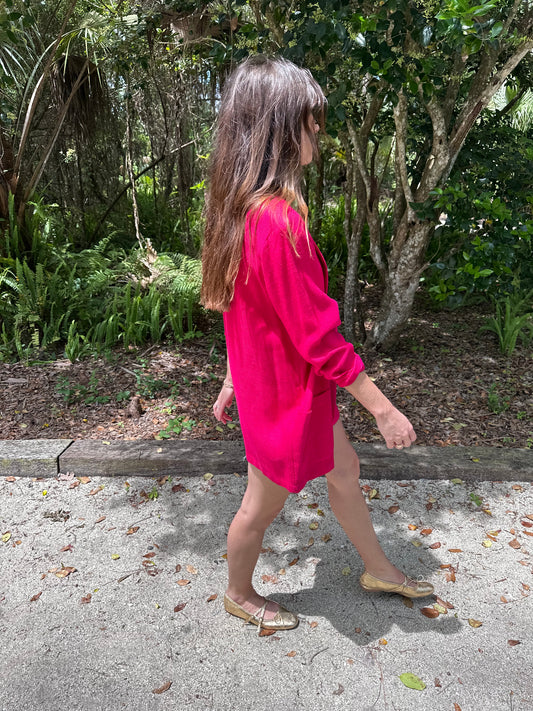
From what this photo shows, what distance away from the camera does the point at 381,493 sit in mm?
3072

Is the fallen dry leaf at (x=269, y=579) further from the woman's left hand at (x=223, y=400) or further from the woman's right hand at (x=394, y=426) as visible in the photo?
the woman's right hand at (x=394, y=426)

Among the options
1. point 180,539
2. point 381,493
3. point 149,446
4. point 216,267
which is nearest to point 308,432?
point 216,267

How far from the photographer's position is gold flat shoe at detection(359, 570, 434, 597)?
230 centimetres

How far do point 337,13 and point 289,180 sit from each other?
1815 mm

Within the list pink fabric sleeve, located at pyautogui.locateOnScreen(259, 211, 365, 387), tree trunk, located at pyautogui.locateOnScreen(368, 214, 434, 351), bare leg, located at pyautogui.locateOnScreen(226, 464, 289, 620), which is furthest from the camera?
tree trunk, located at pyautogui.locateOnScreen(368, 214, 434, 351)

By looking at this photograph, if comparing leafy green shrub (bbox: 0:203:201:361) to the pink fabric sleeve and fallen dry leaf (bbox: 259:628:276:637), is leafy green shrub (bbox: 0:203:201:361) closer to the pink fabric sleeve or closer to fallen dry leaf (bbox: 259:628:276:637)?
fallen dry leaf (bbox: 259:628:276:637)

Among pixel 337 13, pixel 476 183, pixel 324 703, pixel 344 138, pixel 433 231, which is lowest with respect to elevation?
pixel 324 703

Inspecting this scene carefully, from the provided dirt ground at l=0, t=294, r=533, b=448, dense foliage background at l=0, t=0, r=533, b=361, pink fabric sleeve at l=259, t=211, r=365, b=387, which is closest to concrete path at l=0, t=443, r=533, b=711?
dirt ground at l=0, t=294, r=533, b=448

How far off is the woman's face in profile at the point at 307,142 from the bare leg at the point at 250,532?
3.29 ft

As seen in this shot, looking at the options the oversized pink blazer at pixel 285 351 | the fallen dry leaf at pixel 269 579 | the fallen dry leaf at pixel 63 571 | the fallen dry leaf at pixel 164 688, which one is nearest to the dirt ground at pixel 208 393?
the fallen dry leaf at pixel 63 571

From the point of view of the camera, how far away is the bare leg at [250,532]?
6.33 ft

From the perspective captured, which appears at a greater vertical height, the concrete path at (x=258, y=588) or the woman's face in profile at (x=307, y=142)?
the woman's face in profile at (x=307, y=142)

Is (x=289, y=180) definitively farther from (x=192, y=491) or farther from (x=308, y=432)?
(x=192, y=491)

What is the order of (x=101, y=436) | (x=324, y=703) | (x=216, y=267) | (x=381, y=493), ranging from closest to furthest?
1. (x=216, y=267)
2. (x=324, y=703)
3. (x=381, y=493)
4. (x=101, y=436)
